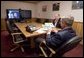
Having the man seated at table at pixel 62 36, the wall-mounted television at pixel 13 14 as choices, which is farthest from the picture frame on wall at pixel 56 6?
the man seated at table at pixel 62 36

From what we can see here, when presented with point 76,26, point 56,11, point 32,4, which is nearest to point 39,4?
point 32,4

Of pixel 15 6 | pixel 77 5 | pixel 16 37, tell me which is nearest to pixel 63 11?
pixel 77 5

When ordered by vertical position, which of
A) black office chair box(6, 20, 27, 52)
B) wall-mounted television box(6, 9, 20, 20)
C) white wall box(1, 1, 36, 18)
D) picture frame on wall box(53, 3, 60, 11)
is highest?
white wall box(1, 1, 36, 18)

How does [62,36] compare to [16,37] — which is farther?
[16,37]

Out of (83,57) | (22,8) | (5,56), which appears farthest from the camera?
(22,8)

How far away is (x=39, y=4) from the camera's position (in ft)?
22.9

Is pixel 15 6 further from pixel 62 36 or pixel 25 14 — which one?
pixel 62 36

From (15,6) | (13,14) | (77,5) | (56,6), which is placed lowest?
(13,14)

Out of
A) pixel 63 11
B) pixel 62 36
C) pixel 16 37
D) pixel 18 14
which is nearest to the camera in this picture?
pixel 62 36

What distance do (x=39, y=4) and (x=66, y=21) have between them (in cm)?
527

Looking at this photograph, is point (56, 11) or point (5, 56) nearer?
point (5, 56)

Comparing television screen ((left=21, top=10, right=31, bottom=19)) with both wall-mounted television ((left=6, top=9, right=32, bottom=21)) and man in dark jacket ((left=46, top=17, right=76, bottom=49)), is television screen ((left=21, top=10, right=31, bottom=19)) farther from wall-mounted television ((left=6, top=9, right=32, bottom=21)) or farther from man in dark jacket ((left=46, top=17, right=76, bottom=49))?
man in dark jacket ((left=46, top=17, right=76, bottom=49))

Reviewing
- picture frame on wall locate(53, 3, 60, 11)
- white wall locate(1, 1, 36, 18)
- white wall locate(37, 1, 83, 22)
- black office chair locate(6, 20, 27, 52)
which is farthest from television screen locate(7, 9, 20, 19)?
black office chair locate(6, 20, 27, 52)

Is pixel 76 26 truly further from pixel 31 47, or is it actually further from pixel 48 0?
pixel 48 0
